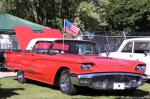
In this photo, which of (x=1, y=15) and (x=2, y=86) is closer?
(x=2, y=86)

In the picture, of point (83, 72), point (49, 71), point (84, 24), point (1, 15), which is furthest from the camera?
point (84, 24)

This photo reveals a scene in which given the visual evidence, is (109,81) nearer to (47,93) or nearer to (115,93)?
(115,93)

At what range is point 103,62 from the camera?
1147 centimetres

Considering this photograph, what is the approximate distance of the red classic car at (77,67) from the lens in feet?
36.5

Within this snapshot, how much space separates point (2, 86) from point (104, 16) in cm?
2303

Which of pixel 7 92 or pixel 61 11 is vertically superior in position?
pixel 61 11

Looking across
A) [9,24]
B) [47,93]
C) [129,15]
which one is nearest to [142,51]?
[47,93]

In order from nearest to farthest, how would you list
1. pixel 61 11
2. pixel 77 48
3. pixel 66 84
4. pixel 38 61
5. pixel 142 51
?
pixel 66 84
pixel 77 48
pixel 38 61
pixel 142 51
pixel 61 11

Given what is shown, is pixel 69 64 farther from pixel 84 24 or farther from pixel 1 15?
pixel 84 24

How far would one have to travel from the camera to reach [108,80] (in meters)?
11.3

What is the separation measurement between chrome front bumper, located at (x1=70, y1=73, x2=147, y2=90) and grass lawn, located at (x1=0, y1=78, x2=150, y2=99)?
35 centimetres

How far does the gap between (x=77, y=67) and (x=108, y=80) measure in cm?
85

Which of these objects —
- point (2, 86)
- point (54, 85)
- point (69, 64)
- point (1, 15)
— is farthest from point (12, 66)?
point (1, 15)

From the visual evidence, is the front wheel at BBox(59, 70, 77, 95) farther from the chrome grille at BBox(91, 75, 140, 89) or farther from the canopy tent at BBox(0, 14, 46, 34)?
the canopy tent at BBox(0, 14, 46, 34)
